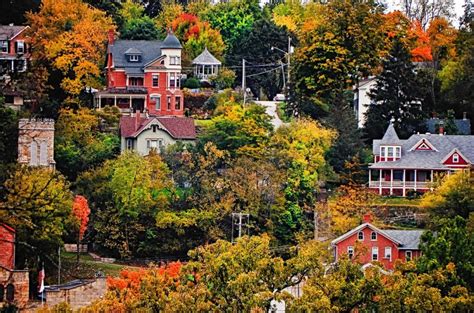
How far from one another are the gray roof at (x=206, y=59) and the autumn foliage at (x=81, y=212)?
2097cm

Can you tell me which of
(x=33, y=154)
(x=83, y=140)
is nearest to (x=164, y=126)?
(x=83, y=140)

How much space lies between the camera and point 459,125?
7050 cm

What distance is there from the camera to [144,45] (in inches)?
2992

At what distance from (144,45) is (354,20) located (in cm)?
1286

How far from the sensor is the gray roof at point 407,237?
189ft

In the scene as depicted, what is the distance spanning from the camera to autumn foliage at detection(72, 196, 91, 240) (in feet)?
190

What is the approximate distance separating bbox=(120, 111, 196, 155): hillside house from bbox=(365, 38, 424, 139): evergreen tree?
962 cm

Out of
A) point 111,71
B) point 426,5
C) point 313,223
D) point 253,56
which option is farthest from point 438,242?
point 426,5

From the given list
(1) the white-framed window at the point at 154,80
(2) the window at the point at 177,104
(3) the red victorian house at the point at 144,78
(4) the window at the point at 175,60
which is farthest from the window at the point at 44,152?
(4) the window at the point at 175,60

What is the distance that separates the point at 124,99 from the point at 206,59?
805 centimetres

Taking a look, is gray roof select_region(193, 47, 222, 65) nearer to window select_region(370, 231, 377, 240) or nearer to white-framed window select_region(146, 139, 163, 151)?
white-framed window select_region(146, 139, 163, 151)

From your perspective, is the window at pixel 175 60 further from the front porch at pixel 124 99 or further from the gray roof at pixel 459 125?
the gray roof at pixel 459 125

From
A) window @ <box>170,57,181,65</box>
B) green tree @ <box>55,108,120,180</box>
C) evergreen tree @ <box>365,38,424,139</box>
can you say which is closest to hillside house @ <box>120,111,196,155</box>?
green tree @ <box>55,108,120,180</box>

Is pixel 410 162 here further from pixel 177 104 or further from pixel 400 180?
pixel 177 104
